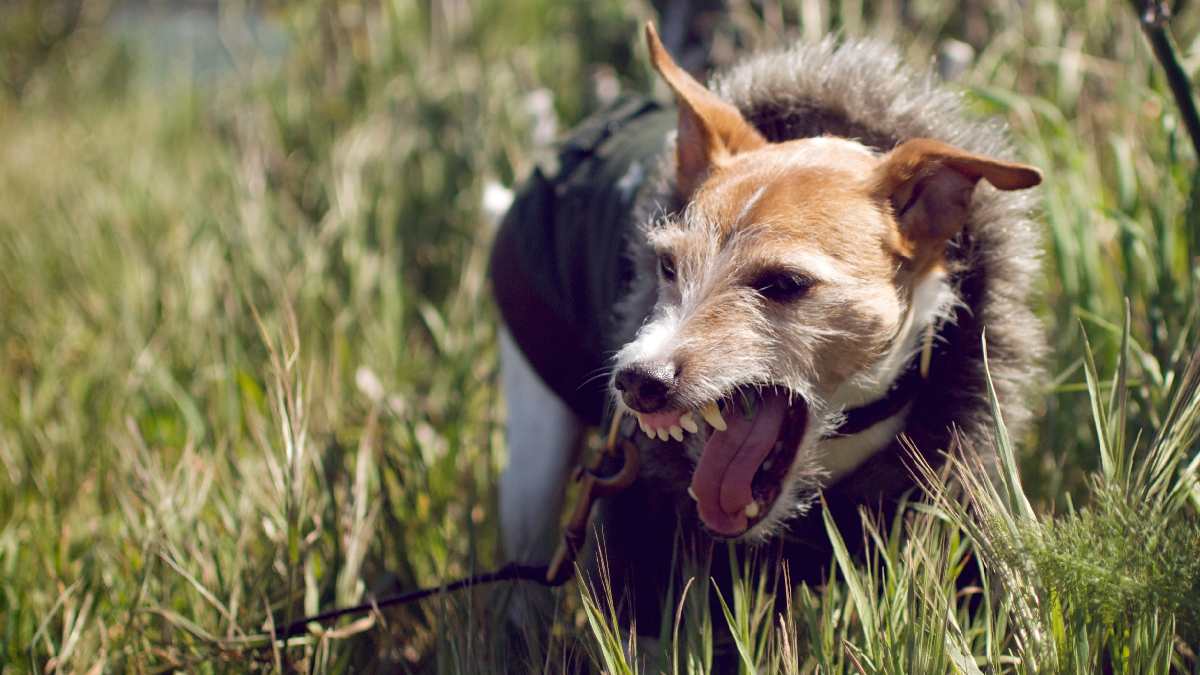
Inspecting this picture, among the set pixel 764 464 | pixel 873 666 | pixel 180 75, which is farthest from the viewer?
pixel 180 75

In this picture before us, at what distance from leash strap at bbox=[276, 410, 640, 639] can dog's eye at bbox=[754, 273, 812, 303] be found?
1.25 ft

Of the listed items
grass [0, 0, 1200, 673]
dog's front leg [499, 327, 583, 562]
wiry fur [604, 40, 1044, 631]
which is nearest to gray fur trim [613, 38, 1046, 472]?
wiry fur [604, 40, 1044, 631]

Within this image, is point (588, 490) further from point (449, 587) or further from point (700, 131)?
point (700, 131)

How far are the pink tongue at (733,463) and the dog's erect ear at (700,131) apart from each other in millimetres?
481

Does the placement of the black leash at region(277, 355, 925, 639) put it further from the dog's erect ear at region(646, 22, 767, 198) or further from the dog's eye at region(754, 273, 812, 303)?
the dog's erect ear at region(646, 22, 767, 198)

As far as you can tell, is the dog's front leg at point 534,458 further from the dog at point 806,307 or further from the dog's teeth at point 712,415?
the dog's teeth at point 712,415

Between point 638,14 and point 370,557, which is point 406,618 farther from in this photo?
point 638,14

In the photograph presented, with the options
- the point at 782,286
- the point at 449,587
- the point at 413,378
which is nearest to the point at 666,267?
the point at 782,286

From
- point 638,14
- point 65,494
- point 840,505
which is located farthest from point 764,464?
point 638,14

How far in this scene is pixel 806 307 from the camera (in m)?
1.80

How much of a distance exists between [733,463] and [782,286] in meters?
0.33

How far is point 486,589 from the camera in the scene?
233 cm

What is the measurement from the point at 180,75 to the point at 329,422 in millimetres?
4136

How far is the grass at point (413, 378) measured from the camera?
171 centimetres
